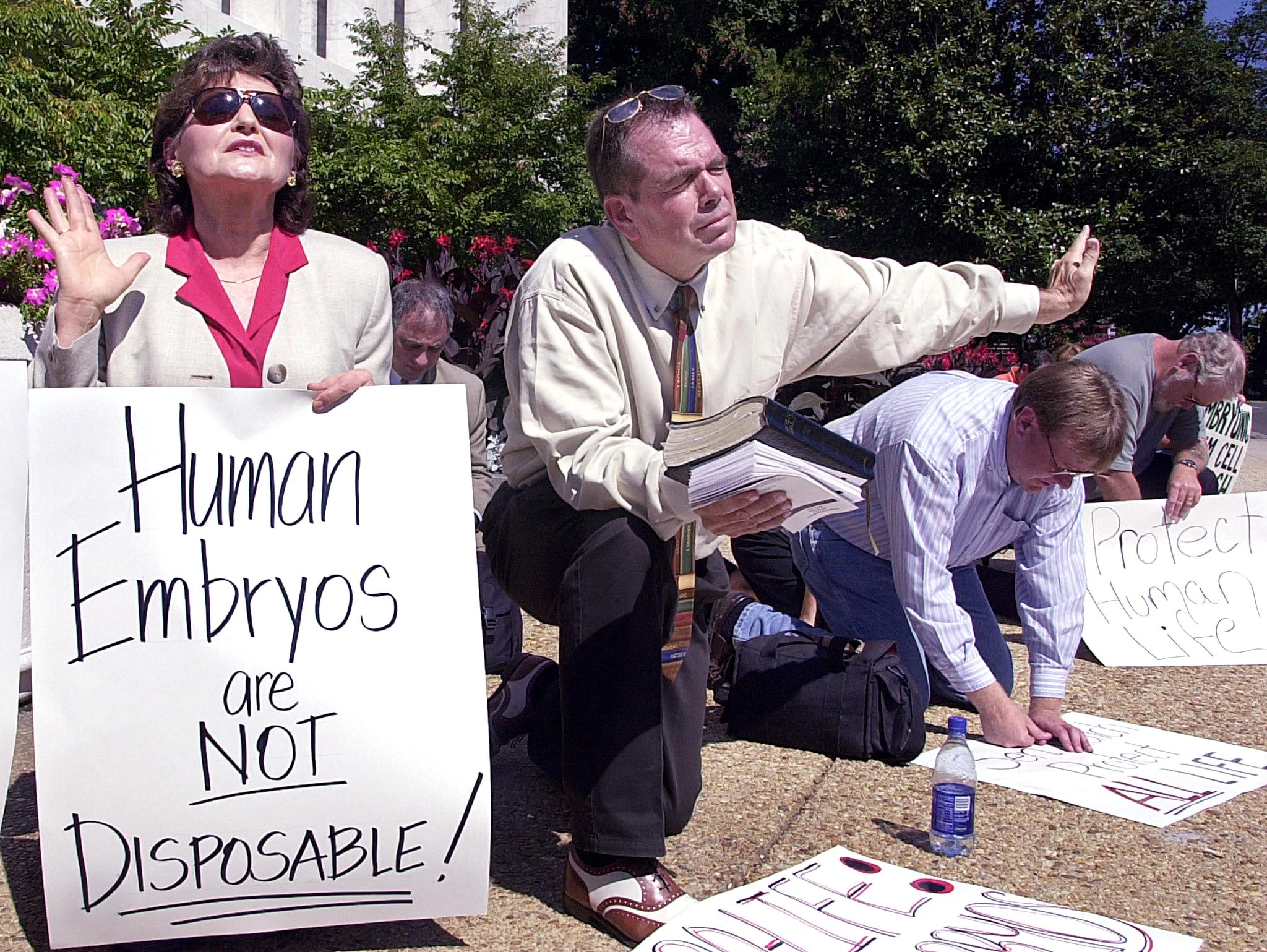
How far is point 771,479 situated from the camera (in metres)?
2.00

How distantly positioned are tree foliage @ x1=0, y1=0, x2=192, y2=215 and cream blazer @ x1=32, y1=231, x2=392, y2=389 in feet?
21.4

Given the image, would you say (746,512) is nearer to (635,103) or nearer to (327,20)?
(635,103)

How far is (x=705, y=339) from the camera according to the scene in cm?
265

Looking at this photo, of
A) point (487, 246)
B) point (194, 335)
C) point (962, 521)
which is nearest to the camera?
point (194, 335)

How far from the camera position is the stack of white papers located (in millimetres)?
1978

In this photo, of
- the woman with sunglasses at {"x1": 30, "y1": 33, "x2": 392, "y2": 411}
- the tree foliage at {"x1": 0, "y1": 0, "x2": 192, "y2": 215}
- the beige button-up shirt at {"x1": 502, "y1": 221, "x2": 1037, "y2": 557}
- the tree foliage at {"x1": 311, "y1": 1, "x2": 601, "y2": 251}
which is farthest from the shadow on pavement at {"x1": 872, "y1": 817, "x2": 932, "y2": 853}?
the tree foliage at {"x1": 311, "y1": 1, "x2": 601, "y2": 251}

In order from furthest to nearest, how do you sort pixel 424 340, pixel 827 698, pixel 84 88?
pixel 84 88 → pixel 424 340 → pixel 827 698

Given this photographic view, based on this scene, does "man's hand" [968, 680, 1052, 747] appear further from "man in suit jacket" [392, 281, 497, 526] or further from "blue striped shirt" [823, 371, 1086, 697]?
"man in suit jacket" [392, 281, 497, 526]

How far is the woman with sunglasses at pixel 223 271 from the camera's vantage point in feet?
7.57

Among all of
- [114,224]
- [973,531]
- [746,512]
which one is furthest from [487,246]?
[746,512]

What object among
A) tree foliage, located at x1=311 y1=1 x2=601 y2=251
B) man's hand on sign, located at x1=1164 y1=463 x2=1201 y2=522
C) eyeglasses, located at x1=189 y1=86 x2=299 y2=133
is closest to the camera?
eyeglasses, located at x1=189 y1=86 x2=299 y2=133

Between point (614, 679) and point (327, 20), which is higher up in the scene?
point (327, 20)

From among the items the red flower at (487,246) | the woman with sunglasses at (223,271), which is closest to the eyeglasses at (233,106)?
the woman with sunglasses at (223,271)

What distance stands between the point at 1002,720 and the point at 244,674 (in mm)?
2107
